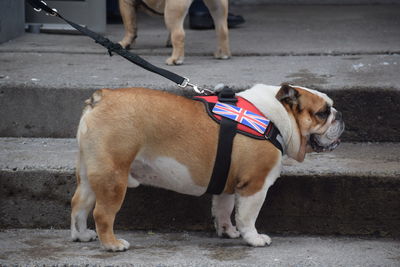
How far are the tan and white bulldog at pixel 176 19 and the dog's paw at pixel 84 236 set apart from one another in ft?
6.21

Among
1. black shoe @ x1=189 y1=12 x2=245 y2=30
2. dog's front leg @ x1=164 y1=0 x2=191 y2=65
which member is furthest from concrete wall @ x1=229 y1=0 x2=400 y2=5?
dog's front leg @ x1=164 y1=0 x2=191 y2=65

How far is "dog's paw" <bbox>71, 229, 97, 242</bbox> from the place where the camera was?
3.64m

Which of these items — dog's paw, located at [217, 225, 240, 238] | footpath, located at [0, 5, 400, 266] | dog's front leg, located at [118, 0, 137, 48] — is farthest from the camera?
dog's front leg, located at [118, 0, 137, 48]

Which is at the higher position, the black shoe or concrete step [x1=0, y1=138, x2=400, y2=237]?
the black shoe

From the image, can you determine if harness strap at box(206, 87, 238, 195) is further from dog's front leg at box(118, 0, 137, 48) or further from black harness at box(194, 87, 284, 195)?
dog's front leg at box(118, 0, 137, 48)

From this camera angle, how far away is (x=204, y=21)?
7039 mm

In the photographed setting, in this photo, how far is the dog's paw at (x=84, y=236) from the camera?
143 inches

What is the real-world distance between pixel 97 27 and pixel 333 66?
2.58m

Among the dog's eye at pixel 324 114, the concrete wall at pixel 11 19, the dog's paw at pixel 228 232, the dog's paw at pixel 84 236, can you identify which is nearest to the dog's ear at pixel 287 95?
the dog's eye at pixel 324 114

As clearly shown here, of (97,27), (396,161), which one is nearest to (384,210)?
(396,161)

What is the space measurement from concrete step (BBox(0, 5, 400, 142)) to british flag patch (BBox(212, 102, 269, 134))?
37.1 inches

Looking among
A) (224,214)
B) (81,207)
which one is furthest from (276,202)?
(81,207)

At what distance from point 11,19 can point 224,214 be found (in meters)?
3.20

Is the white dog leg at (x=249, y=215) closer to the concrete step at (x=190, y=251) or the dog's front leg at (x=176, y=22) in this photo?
the concrete step at (x=190, y=251)
